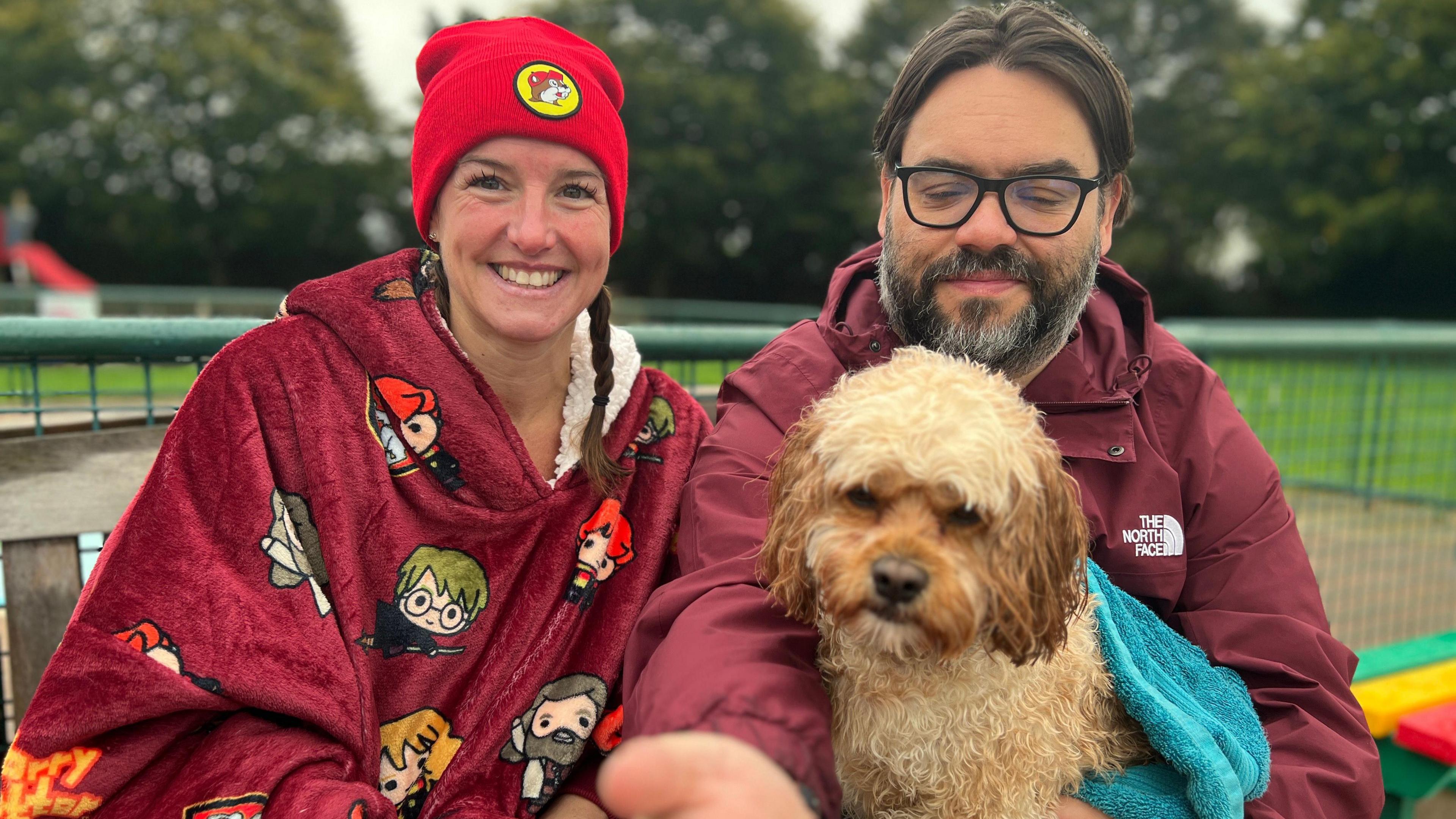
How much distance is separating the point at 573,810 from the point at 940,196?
5.89 feet

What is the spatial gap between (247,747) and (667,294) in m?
36.3

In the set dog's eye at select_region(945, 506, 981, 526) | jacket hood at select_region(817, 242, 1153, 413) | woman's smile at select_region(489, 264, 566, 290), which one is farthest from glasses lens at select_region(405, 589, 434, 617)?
dog's eye at select_region(945, 506, 981, 526)

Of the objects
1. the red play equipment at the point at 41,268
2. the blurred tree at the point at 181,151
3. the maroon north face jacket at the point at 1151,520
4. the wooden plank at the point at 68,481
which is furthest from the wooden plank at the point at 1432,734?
the blurred tree at the point at 181,151

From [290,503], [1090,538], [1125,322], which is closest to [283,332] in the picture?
[290,503]

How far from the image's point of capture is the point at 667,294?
38.0 m

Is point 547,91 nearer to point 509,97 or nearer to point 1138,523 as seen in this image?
point 509,97

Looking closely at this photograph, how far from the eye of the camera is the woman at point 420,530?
204 cm

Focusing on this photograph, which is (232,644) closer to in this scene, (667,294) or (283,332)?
(283,332)

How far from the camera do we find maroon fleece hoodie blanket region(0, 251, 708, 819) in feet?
6.62

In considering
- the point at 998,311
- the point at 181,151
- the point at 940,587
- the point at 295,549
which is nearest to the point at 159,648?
the point at 295,549

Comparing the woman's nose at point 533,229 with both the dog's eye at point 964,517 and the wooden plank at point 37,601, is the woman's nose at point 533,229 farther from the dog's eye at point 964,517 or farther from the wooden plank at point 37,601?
the wooden plank at point 37,601

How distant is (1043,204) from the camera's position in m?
2.46

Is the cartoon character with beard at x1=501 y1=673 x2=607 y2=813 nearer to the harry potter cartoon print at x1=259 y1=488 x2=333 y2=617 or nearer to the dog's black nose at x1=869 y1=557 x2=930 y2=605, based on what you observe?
the harry potter cartoon print at x1=259 y1=488 x2=333 y2=617

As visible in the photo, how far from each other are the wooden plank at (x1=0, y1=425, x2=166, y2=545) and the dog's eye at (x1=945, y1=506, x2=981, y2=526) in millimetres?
2248
